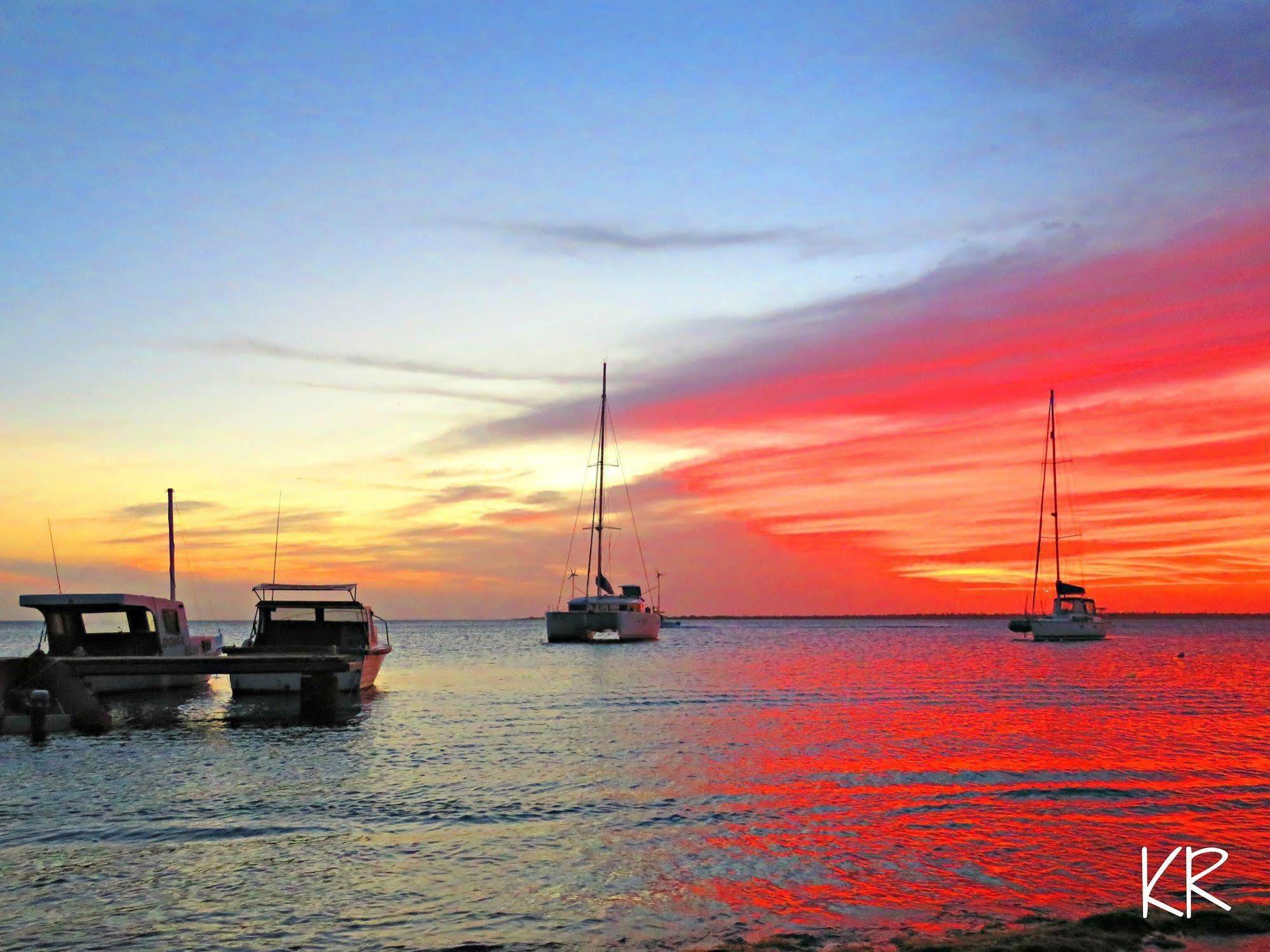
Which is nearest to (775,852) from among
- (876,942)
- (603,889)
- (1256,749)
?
(603,889)

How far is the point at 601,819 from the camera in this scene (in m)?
16.8

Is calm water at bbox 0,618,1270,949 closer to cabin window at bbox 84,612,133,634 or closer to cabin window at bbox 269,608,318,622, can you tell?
cabin window at bbox 84,612,133,634

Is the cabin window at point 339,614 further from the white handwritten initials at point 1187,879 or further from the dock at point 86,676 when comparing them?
the white handwritten initials at point 1187,879

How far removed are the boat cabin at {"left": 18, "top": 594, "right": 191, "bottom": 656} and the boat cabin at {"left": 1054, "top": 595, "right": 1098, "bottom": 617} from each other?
3060 inches

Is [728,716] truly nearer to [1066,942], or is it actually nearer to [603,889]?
[603,889]

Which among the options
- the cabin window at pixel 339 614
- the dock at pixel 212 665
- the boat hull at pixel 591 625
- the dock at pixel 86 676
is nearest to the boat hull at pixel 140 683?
the dock at pixel 86 676

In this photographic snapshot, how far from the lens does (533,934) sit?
10.9 m

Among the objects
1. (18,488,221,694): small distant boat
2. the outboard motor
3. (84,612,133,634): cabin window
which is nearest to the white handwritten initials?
the outboard motor

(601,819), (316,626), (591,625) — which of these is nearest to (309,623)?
(316,626)

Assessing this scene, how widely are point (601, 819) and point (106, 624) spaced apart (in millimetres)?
28501

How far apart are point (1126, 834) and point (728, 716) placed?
17795 millimetres

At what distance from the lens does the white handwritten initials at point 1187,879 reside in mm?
11502

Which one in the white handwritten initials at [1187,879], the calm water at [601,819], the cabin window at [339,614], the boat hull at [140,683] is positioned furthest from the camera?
the cabin window at [339,614]

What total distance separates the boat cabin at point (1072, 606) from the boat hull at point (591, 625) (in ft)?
129
